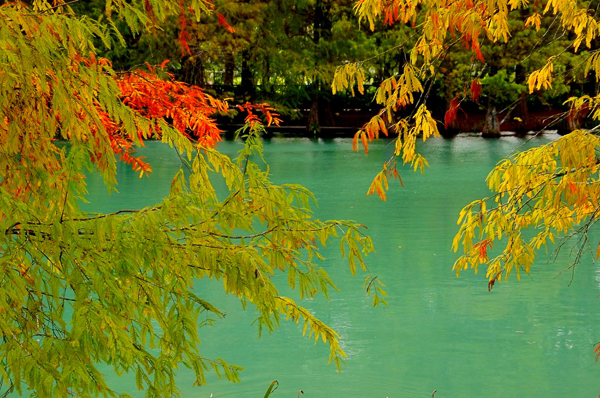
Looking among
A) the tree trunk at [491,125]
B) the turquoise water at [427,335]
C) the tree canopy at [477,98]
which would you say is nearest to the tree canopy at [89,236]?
the tree canopy at [477,98]

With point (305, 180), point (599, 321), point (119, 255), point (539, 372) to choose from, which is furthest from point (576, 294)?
point (305, 180)

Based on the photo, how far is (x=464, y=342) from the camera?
7.15 meters

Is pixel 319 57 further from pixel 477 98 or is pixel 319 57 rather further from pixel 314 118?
pixel 477 98

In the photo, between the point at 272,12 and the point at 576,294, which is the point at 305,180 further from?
the point at 272,12

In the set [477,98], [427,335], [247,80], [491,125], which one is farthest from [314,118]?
[477,98]

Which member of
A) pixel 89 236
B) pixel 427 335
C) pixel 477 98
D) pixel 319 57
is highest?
pixel 319 57

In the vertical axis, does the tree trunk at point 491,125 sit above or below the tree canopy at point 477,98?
below

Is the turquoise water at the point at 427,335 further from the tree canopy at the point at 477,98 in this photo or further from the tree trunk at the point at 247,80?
the tree trunk at the point at 247,80

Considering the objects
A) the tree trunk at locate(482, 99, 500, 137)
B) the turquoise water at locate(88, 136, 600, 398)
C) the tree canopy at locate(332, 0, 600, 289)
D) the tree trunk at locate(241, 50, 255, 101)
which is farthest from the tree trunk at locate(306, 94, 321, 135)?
the tree canopy at locate(332, 0, 600, 289)

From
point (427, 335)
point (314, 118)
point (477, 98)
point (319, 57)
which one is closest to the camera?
point (477, 98)

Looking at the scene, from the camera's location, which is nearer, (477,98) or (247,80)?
(477,98)

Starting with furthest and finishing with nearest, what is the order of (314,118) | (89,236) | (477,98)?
1. (314,118)
2. (477,98)
3. (89,236)

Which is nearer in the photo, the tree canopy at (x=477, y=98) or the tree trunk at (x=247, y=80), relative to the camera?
the tree canopy at (x=477, y=98)

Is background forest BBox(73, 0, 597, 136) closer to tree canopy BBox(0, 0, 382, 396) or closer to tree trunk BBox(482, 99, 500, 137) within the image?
tree trunk BBox(482, 99, 500, 137)
